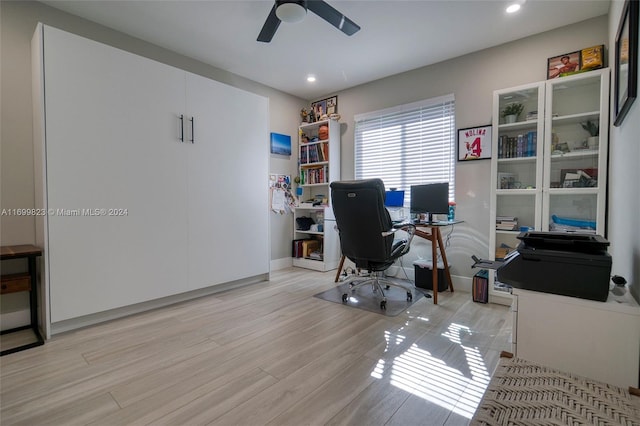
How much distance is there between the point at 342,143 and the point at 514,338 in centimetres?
368

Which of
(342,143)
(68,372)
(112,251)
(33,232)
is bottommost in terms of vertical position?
(68,372)

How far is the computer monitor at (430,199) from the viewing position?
3.29 meters

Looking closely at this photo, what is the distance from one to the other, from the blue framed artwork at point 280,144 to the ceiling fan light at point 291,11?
2259 millimetres

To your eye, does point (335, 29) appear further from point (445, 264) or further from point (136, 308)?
point (136, 308)

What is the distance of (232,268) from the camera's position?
3.37m

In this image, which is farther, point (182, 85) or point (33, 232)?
point (182, 85)

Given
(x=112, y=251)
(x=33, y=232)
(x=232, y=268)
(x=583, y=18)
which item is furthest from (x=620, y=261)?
(x=33, y=232)

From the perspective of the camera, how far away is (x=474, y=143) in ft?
11.0

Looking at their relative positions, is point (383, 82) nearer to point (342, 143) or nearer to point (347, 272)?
point (342, 143)

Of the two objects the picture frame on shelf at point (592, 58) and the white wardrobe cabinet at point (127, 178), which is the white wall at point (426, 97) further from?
the white wardrobe cabinet at point (127, 178)

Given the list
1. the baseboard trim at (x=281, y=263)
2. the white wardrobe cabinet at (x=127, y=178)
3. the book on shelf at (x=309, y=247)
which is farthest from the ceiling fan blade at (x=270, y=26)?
the baseboard trim at (x=281, y=263)

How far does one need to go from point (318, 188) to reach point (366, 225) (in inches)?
89.2

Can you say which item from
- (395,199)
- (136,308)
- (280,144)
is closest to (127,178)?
(136,308)

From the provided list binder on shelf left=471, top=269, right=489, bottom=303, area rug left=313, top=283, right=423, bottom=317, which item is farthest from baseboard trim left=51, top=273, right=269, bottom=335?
binder on shelf left=471, top=269, right=489, bottom=303
